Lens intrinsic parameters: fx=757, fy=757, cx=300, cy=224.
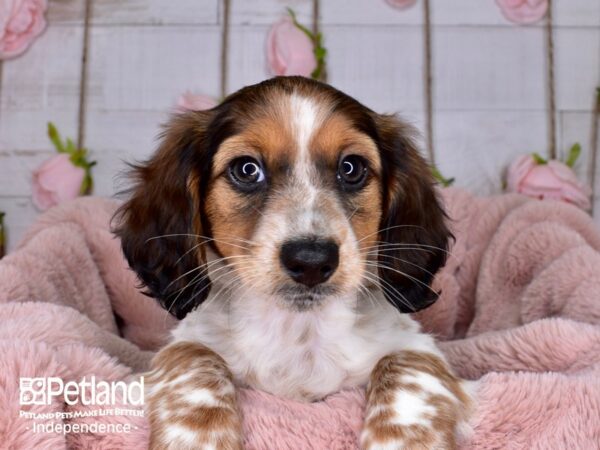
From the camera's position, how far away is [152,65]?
345 cm

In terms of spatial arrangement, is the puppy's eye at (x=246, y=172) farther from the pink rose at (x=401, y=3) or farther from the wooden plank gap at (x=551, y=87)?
the wooden plank gap at (x=551, y=87)

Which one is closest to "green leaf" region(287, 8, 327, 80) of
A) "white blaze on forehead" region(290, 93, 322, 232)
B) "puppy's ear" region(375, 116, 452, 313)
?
"puppy's ear" region(375, 116, 452, 313)

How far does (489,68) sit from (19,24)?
214cm

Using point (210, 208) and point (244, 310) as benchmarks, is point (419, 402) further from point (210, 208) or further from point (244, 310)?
point (210, 208)

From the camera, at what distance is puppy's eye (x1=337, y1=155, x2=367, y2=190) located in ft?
5.94

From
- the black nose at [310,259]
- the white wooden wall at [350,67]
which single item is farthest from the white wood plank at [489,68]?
the black nose at [310,259]

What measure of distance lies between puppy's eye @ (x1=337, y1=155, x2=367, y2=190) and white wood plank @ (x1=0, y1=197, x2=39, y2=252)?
2154 mm

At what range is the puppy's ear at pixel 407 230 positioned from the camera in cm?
190

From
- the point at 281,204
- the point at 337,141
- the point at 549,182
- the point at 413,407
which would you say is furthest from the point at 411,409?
the point at 549,182

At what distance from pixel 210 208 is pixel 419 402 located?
2.19ft

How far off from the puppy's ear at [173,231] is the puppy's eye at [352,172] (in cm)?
33

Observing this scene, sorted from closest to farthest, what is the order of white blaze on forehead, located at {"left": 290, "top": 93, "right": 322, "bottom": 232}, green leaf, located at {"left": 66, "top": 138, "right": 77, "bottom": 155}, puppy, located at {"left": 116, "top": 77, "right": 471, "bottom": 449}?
puppy, located at {"left": 116, "top": 77, "right": 471, "bottom": 449}, white blaze on forehead, located at {"left": 290, "top": 93, "right": 322, "bottom": 232}, green leaf, located at {"left": 66, "top": 138, "right": 77, "bottom": 155}

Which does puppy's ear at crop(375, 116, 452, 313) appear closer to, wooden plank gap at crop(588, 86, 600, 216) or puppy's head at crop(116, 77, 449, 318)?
puppy's head at crop(116, 77, 449, 318)

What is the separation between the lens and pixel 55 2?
3.46 meters
